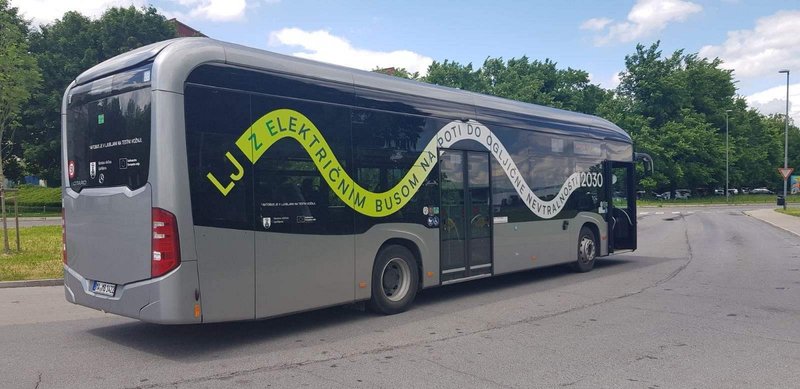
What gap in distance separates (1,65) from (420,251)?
44.3 feet

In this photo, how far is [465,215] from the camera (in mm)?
9203

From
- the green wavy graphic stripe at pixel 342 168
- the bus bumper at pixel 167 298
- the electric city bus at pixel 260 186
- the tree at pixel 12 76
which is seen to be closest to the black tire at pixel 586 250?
the green wavy graphic stripe at pixel 342 168

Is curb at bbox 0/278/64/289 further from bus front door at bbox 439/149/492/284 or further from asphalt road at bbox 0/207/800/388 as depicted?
bus front door at bbox 439/149/492/284

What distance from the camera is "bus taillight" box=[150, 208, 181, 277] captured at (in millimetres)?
5703

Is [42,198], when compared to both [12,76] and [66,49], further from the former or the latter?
[12,76]

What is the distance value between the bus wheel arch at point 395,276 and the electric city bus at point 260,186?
0.02 meters

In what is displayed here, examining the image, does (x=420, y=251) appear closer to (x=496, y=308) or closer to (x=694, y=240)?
(x=496, y=308)

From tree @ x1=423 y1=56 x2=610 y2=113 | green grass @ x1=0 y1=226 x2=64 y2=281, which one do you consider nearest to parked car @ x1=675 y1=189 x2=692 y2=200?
tree @ x1=423 y1=56 x2=610 y2=113

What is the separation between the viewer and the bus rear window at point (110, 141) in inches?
235

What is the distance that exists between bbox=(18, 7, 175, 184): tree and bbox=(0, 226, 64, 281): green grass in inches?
928

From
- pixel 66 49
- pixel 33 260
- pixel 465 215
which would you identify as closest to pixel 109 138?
pixel 465 215

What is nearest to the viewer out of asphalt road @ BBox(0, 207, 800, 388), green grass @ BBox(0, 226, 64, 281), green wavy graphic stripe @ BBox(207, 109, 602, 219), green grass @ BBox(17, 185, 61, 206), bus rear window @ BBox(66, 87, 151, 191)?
asphalt road @ BBox(0, 207, 800, 388)

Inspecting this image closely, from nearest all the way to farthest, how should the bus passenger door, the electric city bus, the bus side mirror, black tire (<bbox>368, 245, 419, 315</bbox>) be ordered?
the electric city bus → black tire (<bbox>368, 245, 419, 315</bbox>) → the bus passenger door → the bus side mirror

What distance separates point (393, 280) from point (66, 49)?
39981 mm
